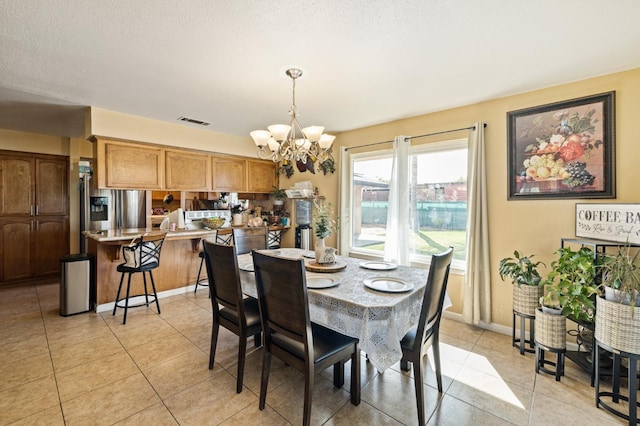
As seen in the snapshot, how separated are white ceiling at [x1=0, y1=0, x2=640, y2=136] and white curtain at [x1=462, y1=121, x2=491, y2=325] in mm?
614

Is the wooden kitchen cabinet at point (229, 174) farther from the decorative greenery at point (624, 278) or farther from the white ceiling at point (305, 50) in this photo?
the decorative greenery at point (624, 278)

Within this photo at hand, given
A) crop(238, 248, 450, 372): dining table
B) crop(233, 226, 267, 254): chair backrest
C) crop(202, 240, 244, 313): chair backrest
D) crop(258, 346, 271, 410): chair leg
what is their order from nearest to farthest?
crop(238, 248, 450, 372): dining table, crop(258, 346, 271, 410): chair leg, crop(202, 240, 244, 313): chair backrest, crop(233, 226, 267, 254): chair backrest

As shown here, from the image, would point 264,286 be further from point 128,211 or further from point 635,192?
point 128,211

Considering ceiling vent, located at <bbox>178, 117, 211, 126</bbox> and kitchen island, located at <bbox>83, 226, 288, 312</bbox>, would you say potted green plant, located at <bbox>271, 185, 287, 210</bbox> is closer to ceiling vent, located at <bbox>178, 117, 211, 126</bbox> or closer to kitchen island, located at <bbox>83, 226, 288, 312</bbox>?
kitchen island, located at <bbox>83, 226, 288, 312</bbox>

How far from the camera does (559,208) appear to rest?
2.65 m

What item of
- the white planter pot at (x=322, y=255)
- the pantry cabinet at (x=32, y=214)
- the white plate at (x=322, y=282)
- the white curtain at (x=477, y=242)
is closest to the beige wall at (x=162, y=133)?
the pantry cabinet at (x=32, y=214)

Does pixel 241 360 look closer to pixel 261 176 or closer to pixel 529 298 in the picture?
pixel 529 298

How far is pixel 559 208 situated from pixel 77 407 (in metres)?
4.21

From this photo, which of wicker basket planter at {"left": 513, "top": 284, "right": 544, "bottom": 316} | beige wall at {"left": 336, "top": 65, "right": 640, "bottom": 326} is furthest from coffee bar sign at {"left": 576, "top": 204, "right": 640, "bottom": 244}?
wicker basket planter at {"left": 513, "top": 284, "right": 544, "bottom": 316}

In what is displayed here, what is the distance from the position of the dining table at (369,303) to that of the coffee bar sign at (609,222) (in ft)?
4.99

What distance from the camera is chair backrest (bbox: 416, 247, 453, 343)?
162 cm

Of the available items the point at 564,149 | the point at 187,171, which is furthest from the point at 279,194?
the point at 564,149

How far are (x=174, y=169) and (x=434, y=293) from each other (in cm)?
392

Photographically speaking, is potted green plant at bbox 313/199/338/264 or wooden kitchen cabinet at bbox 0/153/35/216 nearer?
potted green plant at bbox 313/199/338/264
